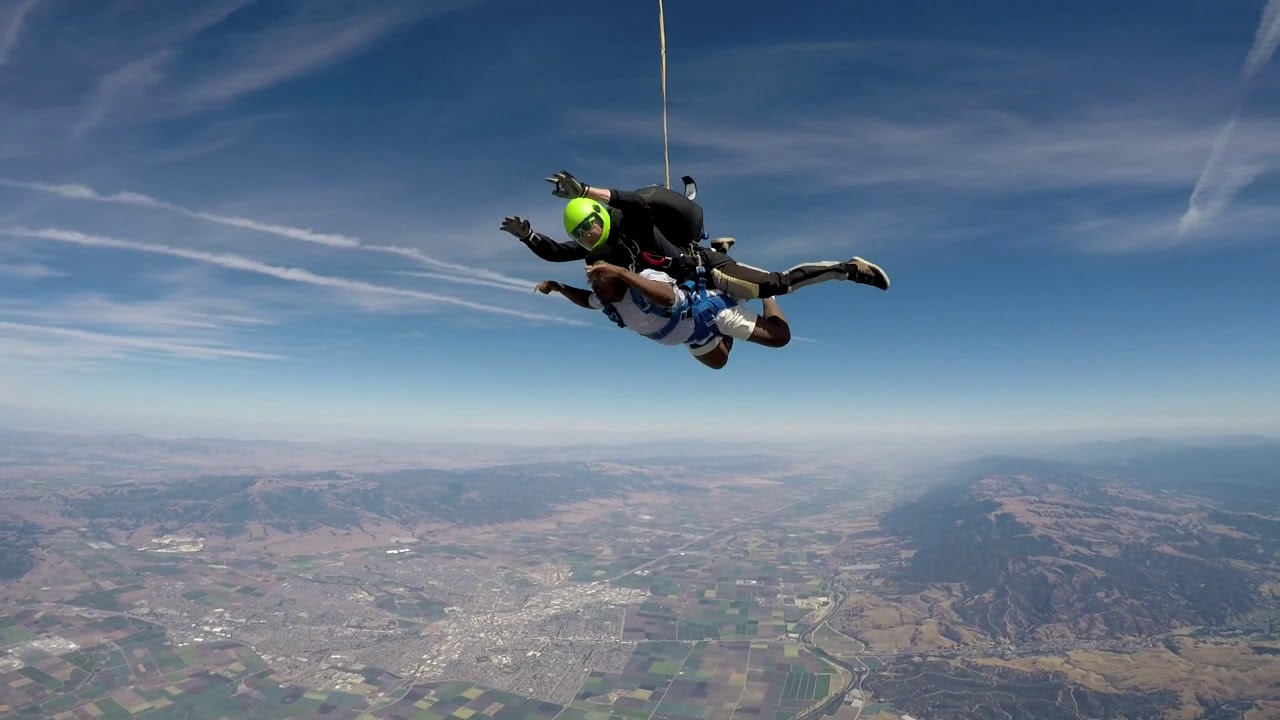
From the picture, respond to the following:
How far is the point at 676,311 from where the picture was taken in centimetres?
674

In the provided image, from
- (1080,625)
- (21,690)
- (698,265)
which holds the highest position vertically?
(698,265)

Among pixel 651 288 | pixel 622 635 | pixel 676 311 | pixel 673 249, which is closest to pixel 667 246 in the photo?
pixel 673 249

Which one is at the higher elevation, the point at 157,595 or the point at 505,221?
the point at 505,221

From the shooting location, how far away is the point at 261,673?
97.1 meters

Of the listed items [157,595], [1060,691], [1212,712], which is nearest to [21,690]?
[157,595]

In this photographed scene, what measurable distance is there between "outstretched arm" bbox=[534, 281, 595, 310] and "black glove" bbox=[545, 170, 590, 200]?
4.69 feet

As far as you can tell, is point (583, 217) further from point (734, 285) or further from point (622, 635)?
point (622, 635)

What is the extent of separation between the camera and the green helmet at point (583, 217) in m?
6.00

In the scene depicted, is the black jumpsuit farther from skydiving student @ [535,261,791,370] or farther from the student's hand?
the student's hand

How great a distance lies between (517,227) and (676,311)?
2.28 metres

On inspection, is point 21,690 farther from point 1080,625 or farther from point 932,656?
point 1080,625

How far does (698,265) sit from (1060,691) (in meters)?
134

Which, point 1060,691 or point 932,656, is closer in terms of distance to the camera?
point 1060,691

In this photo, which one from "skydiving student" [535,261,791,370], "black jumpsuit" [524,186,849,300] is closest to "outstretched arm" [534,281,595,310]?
"skydiving student" [535,261,791,370]
